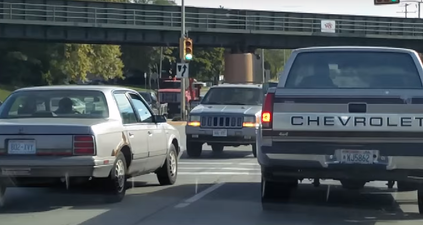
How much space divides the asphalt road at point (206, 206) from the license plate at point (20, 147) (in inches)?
30.9

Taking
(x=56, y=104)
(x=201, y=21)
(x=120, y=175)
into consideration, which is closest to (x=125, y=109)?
(x=56, y=104)

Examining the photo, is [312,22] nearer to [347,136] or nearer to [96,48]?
[96,48]

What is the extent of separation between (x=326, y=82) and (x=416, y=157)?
5.41ft

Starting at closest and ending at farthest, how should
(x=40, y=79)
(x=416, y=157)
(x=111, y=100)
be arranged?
(x=416, y=157) → (x=111, y=100) → (x=40, y=79)

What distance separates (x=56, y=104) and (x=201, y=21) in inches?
1995

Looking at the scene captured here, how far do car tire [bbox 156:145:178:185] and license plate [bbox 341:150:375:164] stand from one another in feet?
14.1

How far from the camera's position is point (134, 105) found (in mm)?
12383

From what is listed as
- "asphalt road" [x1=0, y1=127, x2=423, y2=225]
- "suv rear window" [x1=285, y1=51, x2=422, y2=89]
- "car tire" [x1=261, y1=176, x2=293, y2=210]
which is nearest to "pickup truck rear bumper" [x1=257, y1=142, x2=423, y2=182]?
"asphalt road" [x1=0, y1=127, x2=423, y2=225]

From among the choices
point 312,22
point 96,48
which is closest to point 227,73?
point 312,22

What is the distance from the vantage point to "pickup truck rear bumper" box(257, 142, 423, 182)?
370 inches

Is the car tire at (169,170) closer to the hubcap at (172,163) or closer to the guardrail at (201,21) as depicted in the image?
the hubcap at (172,163)

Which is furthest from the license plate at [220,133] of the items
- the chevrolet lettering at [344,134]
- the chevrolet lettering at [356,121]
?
the chevrolet lettering at [356,121]

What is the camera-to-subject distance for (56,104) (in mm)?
11359

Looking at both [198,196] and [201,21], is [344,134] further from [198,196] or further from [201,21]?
[201,21]
